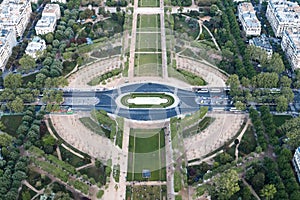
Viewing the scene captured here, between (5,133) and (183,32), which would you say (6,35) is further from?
(183,32)

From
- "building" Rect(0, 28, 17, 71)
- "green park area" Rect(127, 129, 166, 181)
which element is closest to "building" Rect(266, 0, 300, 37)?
"green park area" Rect(127, 129, 166, 181)

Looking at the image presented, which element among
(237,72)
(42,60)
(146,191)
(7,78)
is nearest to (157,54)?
(237,72)

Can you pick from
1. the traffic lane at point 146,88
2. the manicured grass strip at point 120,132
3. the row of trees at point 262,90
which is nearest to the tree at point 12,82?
the traffic lane at point 146,88

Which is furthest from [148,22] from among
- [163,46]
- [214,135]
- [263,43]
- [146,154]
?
[146,154]

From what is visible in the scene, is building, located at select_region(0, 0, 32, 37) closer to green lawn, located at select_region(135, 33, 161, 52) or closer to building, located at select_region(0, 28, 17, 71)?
building, located at select_region(0, 28, 17, 71)

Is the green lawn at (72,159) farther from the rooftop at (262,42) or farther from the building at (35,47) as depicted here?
the rooftop at (262,42)

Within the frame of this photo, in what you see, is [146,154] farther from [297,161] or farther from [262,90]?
[262,90]
